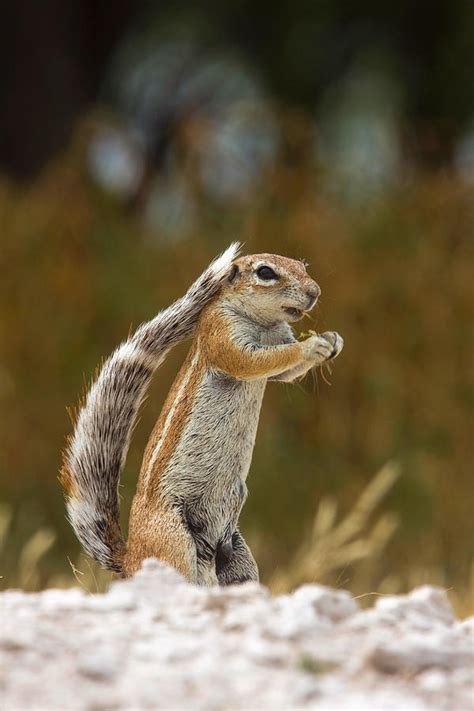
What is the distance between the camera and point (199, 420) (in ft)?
12.4

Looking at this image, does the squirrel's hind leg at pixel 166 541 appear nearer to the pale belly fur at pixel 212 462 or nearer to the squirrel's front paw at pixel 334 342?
the pale belly fur at pixel 212 462

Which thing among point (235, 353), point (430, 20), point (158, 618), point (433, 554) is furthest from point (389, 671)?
point (430, 20)

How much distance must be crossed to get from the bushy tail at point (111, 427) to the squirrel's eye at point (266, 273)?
4.1 inches

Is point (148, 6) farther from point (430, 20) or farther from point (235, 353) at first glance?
point (235, 353)

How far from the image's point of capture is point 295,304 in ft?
12.6

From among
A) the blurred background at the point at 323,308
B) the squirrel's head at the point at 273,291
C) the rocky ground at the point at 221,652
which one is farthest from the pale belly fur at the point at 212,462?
the blurred background at the point at 323,308

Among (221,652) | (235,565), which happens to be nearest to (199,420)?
(235,565)

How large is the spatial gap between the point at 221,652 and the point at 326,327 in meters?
6.35

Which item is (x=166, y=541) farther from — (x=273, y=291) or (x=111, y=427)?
(x=273, y=291)

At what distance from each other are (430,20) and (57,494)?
34.7 ft

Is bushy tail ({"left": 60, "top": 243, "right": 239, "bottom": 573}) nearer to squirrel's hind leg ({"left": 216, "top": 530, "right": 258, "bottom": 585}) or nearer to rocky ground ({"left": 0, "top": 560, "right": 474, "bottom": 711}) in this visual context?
squirrel's hind leg ({"left": 216, "top": 530, "right": 258, "bottom": 585})

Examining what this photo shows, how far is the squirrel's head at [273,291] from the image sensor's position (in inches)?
152

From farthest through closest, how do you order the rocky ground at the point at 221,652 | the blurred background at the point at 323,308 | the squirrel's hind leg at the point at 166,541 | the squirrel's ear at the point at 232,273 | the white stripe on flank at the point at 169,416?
the blurred background at the point at 323,308, the squirrel's ear at the point at 232,273, the white stripe on flank at the point at 169,416, the squirrel's hind leg at the point at 166,541, the rocky ground at the point at 221,652

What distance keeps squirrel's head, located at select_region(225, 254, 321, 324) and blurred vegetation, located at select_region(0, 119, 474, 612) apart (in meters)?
4.96
